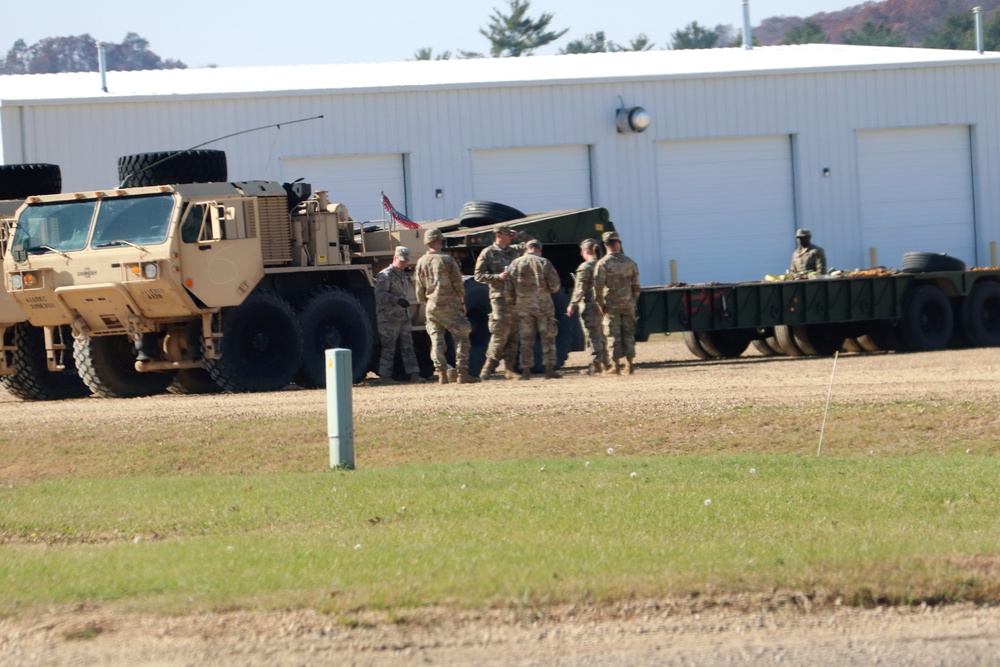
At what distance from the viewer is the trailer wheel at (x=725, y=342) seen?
25391 millimetres

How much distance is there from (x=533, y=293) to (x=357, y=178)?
13.5 metres

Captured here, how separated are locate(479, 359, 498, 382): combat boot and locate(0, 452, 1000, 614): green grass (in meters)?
6.92

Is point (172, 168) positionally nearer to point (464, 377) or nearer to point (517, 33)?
point (464, 377)

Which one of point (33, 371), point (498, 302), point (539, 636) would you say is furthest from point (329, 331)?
point (539, 636)

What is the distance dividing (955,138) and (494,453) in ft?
81.7

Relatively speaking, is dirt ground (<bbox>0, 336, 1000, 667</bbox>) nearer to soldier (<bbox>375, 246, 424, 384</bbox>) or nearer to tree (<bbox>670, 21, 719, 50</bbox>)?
soldier (<bbox>375, 246, 424, 384</bbox>)

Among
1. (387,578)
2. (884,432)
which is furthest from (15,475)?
(884,432)

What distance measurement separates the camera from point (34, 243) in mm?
17375

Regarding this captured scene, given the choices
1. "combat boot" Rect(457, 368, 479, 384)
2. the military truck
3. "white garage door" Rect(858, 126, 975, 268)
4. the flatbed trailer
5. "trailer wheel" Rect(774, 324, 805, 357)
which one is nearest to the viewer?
the military truck

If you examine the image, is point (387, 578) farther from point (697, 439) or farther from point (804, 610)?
point (697, 439)

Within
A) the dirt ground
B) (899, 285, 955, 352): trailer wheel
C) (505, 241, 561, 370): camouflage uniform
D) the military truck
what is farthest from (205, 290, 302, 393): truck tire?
(899, 285, 955, 352): trailer wheel

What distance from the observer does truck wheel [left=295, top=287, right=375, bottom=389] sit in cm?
1847

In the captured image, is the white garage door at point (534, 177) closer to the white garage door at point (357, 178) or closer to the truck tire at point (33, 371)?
the white garage door at point (357, 178)

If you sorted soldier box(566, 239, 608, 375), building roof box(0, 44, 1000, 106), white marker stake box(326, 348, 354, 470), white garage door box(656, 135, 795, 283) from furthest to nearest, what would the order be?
white garage door box(656, 135, 795, 283), building roof box(0, 44, 1000, 106), soldier box(566, 239, 608, 375), white marker stake box(326, 348, 354, 470)
